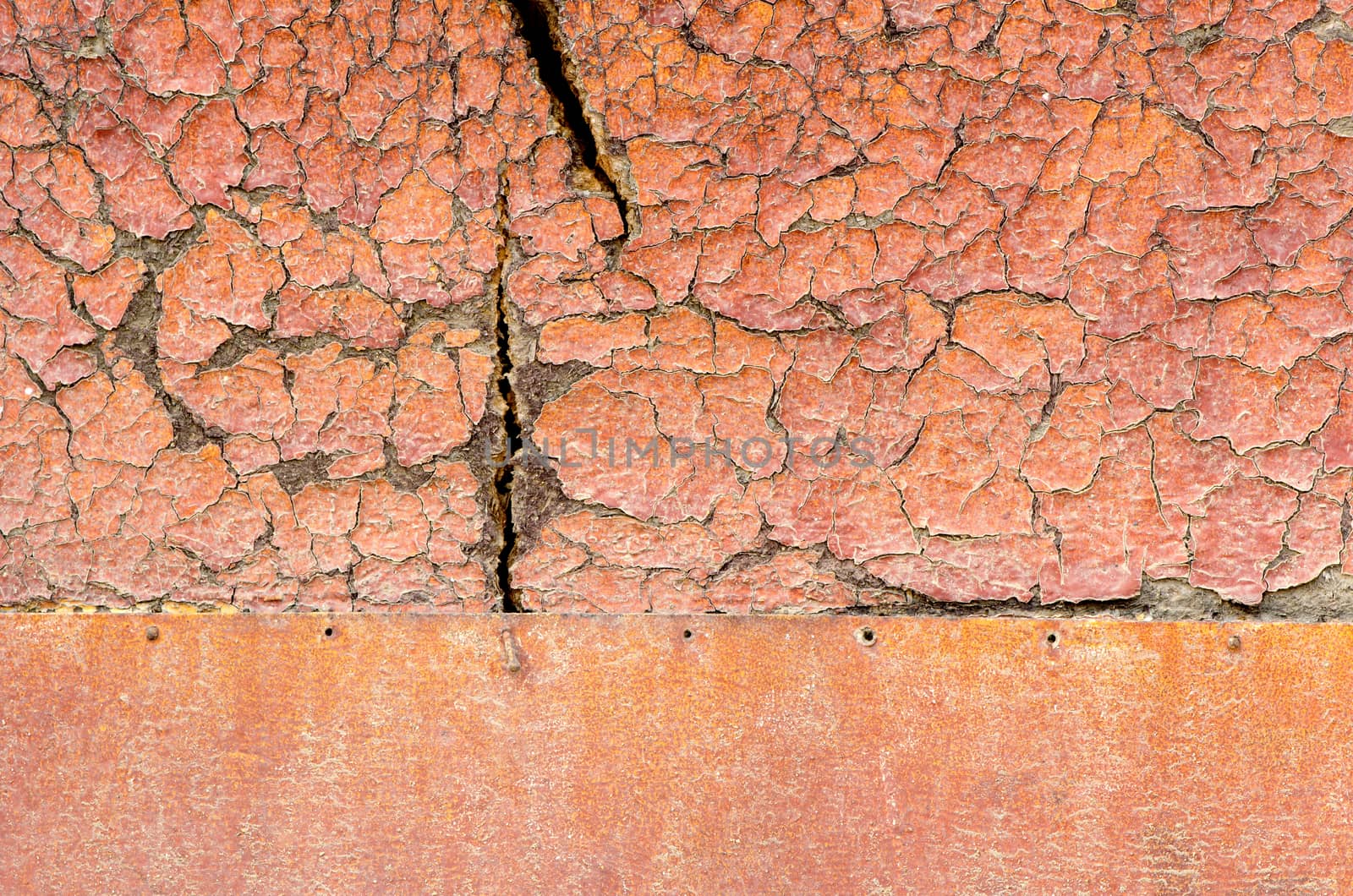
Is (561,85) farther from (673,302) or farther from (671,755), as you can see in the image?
(671,755)

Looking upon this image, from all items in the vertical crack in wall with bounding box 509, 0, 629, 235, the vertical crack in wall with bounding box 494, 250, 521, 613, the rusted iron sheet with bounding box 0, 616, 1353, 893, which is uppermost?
the vertical crack in wall with bounding box 509, 0, 629, 235

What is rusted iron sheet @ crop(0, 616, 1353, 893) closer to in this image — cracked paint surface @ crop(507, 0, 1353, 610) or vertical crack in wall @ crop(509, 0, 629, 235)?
cracked paint surface @ crop(507, 0, 1353, 610)

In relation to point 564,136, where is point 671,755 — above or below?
below

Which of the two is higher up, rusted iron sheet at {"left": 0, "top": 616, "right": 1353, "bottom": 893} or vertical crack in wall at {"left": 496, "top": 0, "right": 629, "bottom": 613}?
vertical crack in wall at {"left": 496, "top": 0, "right": 629, "bottom": 613}

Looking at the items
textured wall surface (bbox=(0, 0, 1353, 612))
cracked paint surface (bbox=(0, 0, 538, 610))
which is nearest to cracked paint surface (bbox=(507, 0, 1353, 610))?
textured wall surface (bbox=(0, 0, 1353, 612))

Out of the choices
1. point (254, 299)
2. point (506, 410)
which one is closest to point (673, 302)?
point (506, 410)

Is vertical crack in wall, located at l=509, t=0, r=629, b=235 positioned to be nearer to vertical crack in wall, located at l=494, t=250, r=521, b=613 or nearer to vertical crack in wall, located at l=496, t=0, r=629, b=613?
vertical crack in wall, located at l=496, t=0, r=629, b=613

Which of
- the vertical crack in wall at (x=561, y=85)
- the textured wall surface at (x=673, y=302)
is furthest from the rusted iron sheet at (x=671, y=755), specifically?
the vertical crack in wall at (x=561, y=85)
